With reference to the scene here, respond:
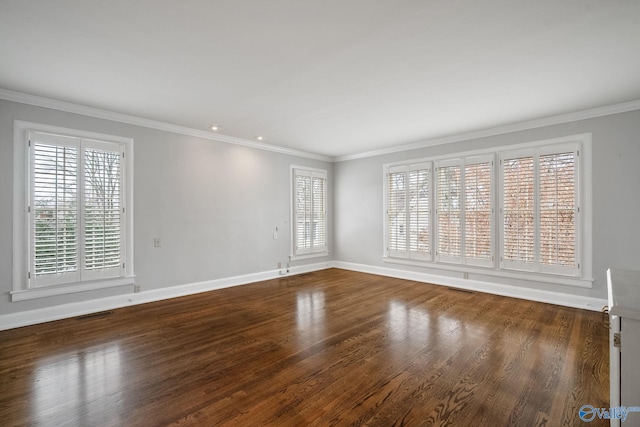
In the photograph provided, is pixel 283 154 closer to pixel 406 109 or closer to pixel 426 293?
pixel 406 109

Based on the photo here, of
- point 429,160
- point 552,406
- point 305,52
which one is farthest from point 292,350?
point 429,160

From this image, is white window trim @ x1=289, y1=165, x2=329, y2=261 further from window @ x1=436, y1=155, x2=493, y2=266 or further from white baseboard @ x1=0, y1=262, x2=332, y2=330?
window @ x1=436, y1=155, x2=493, y2=266

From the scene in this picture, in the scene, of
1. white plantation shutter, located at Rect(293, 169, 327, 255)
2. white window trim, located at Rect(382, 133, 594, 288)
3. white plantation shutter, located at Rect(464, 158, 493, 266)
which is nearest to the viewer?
white window trim, located at Rect(382, 133, 594, 288)

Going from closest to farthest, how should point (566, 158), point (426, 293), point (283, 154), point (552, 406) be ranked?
point (552, 406), point (566, 158), point (426, 293), point (283, 154)

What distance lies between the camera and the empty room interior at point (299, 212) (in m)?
2.12

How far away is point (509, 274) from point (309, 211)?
13.3 ft

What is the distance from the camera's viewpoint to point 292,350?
289cm

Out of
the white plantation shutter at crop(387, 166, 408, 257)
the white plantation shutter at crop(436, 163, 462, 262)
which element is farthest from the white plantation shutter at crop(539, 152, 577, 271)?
the white plantation shutter at crop(387, 166, 408, 257)

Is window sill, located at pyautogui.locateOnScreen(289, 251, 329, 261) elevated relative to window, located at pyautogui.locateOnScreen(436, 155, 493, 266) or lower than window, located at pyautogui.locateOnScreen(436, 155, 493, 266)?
lower

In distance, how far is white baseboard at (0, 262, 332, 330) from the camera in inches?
140

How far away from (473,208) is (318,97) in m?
3.36

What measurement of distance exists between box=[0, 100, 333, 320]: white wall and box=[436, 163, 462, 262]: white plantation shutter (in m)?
3.09

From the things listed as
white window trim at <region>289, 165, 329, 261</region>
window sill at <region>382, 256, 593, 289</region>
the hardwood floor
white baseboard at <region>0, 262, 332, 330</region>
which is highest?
white window trim at <region>289, 165, 329, 261</region>

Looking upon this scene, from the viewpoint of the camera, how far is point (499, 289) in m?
4.91
